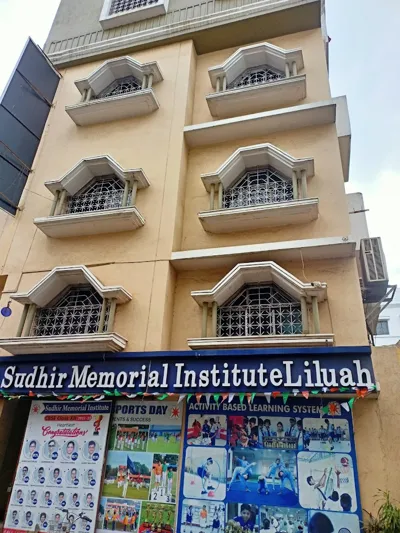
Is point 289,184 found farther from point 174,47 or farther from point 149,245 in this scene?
point 174,47

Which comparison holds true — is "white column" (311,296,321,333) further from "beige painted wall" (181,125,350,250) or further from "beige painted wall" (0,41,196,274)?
"beige painted wall" (0,41,196,274)

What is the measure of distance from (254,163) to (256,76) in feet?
8.28

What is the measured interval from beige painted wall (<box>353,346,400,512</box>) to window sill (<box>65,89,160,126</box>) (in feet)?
20.3

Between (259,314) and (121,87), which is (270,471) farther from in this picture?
(121,87)

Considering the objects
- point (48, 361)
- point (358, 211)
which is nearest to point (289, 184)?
point (358, 211)

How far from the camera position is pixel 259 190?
21.7 feet

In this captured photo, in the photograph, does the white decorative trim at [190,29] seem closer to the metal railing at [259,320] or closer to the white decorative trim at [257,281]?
the white decorative trim at [257,281]

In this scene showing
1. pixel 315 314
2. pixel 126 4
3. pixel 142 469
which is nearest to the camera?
pixel 142 469

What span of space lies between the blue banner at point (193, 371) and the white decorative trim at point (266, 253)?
5.16ft

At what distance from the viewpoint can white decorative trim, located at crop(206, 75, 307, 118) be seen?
23.3 ft

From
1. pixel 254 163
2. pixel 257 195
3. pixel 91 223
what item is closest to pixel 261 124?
pixel 254 163

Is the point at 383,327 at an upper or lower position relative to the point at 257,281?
upper

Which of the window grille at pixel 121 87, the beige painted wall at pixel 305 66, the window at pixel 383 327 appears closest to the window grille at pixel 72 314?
the beige painted wall at pixel 305 66

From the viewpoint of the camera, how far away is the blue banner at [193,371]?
448 centimetres
